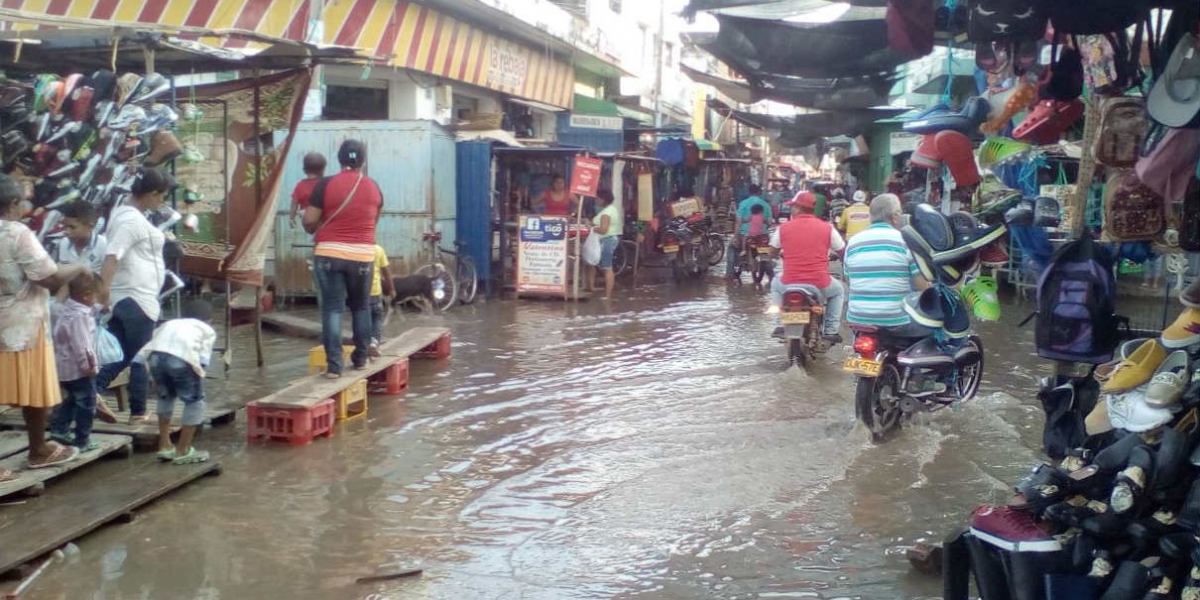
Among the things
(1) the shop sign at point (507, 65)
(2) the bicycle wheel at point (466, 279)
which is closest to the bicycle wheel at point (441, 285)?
(2) the bicycle wheel at point (466, 279)

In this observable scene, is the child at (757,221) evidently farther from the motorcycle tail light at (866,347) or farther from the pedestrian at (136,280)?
the pedestrian at (136,280)

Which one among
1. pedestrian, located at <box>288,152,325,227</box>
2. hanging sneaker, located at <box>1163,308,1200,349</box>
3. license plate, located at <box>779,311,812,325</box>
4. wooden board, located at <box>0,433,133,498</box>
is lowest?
wooden board, located at <box>0,433,133,498</box>

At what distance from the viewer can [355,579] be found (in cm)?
482

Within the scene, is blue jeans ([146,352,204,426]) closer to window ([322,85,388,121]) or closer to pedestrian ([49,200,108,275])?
pedestrian ([49,200,108,275])

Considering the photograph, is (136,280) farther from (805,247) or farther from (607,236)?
(607,236)

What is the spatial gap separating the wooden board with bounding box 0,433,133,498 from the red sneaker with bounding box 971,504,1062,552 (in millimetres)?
4583

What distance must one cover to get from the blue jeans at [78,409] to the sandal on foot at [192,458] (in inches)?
20.6

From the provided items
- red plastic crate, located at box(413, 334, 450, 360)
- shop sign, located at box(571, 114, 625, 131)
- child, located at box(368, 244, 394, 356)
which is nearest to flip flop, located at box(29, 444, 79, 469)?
child, located at box(368, 244, 394, 356)

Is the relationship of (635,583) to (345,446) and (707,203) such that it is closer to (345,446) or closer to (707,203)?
(345,446)

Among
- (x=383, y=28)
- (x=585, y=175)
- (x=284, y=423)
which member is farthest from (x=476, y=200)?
(x=284, y=423)

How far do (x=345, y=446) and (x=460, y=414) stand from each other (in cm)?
121

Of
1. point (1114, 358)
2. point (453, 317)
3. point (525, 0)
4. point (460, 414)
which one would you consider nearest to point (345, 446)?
point (460, 414)

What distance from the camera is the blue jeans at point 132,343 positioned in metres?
6.80

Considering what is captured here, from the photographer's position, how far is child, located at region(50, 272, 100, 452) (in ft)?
19.6
